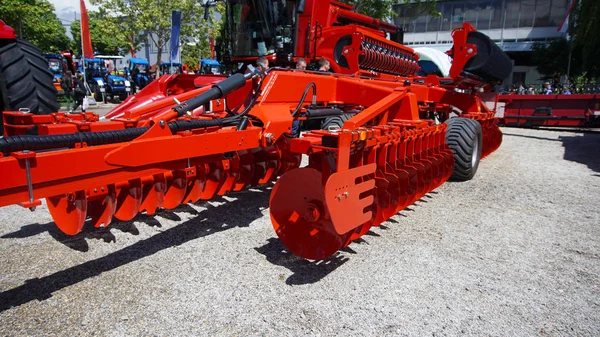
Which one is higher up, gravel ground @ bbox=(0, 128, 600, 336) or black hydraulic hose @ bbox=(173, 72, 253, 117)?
black hydraulic hose @ bbox=(173, 72, 253, 117)

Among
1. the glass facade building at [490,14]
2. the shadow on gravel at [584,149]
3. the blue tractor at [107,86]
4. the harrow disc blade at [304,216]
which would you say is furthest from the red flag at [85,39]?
the glass facade building at [490,14]

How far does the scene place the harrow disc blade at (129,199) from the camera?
307 centimetres

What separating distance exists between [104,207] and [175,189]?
0.60 m

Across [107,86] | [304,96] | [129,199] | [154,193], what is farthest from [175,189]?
[107,86]

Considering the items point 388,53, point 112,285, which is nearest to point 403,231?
point 112,285

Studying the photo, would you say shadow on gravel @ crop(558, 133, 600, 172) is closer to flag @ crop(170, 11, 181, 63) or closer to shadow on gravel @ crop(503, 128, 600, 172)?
shadow on gravel @ crop(503, 128, 600, 172)

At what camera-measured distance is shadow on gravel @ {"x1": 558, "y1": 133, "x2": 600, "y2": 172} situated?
745 centimetres

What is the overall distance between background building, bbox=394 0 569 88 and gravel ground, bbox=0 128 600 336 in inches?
1096

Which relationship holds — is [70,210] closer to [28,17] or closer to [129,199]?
[129,199]

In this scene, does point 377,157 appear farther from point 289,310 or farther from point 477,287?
point 289,310

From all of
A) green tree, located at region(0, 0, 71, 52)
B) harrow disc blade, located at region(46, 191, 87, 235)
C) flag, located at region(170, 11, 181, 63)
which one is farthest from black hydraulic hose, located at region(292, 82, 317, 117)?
green tree, located at region(0, 0, 71, 52)

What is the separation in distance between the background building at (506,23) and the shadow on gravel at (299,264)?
28478 mm

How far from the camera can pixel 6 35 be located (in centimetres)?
489

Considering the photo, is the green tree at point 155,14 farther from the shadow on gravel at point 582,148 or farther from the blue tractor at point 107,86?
the shadow on gravel at point 582,148
